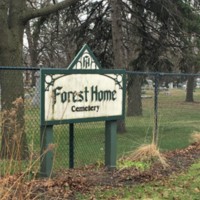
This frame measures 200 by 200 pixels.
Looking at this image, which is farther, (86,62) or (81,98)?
(86,62)

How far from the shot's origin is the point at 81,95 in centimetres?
691

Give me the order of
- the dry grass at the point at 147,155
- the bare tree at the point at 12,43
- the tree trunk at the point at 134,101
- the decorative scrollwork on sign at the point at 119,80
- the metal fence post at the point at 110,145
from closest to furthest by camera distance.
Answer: the decorative scrollwork on sign at the point at 119,80 → the metal fence post at the point at 110,145 → the dry grass at the point at 147,155 → the bare tree at the point at 12,43 → the tree trunk at the point at 134,101

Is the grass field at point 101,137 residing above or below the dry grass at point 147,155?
below

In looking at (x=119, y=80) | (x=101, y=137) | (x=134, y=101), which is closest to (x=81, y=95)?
(x=119, y=80)

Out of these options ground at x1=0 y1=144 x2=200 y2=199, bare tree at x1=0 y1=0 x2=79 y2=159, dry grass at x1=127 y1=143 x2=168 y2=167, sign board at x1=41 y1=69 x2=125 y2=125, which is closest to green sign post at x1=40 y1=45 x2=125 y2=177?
sign board at x1=41 y1=69 x2=125 y2=125

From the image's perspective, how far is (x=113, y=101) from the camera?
7504 mm

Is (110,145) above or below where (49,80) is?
below

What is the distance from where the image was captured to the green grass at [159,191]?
6129mm

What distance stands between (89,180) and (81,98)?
122 cm

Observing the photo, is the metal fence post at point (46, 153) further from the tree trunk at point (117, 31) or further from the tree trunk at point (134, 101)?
the tree trunk at point (134, 101)

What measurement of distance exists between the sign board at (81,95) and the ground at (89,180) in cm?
86

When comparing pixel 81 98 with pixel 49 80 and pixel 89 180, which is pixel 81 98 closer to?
pixel 49 80

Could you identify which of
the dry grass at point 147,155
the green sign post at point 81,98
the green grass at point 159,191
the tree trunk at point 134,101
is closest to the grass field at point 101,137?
the tree trunk at point 134,101

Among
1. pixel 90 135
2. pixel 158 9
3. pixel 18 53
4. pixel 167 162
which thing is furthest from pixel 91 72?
pixel 158 9
